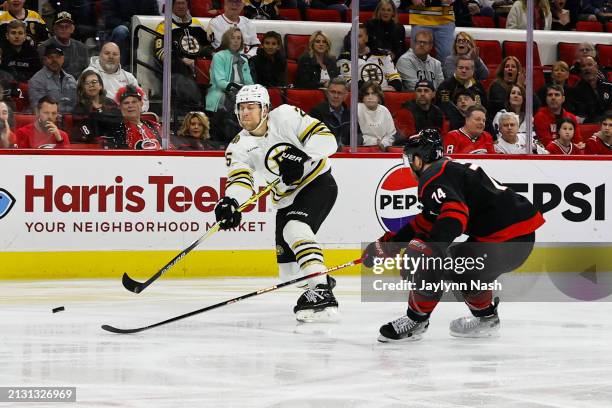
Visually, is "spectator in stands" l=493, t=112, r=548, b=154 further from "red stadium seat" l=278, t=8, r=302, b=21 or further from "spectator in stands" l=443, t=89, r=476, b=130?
"red stadium seat" l=278, t=8, r=302, b=21

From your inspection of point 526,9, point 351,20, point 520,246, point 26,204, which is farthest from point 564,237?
point 26,204

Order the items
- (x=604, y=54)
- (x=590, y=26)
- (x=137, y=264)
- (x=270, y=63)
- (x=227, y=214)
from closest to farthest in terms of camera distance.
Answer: (x=227, y=214), (x=137, y=264), (x=270, y=63), (x=604, y=54), (x=590, y=26)

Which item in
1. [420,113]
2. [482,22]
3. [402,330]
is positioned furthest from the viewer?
[482,22]

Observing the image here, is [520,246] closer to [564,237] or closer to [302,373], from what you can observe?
[302,373]

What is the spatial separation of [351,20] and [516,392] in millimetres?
3873

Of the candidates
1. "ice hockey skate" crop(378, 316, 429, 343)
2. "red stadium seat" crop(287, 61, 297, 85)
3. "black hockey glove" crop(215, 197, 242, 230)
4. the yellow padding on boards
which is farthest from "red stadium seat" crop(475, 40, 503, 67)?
"ice hockey skate" crop(378, 316, 429, 343)

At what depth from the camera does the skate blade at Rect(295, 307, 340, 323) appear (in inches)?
201

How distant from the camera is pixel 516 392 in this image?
140 inches

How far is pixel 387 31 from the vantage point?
7160mm

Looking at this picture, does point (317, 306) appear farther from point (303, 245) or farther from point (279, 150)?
point (279, 150)

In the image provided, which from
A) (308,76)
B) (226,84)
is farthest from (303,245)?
(308,76)

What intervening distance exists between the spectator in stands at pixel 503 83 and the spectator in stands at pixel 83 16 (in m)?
2.51

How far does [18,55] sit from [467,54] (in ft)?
9.14

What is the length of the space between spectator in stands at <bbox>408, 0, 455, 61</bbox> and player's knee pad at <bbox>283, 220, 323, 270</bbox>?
2463 millimetres
